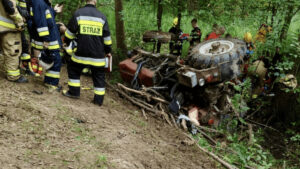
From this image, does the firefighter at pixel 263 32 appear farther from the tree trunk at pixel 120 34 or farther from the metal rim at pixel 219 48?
the tree trunk at pixel 120 34

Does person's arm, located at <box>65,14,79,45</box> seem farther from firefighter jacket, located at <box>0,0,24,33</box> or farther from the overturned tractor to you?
the overturned tractor

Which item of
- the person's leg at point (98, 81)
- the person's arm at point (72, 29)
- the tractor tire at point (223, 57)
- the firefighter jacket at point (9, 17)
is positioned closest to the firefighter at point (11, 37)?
the firefighter jacket at point (9, 17)

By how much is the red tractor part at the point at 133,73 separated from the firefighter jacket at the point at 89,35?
49.5 inches

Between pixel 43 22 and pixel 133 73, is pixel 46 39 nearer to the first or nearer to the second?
pixel 43 22

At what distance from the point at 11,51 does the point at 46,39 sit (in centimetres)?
61

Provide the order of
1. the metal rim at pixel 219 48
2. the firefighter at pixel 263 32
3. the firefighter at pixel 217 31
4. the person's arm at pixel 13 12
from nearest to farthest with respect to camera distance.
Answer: the person's arm at pixel 13 12 → the metal rim at pixel 219 48 → the firefighter at pixel 263 32 → the firefighter at pixel 217 31

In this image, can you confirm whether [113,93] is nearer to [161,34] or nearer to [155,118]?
[155,118]

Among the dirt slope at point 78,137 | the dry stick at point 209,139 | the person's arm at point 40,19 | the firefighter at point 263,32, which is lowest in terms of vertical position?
the dry stick at point 209,139

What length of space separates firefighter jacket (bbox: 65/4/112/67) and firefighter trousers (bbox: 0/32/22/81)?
888 millimetres

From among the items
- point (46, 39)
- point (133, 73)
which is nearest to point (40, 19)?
point (46, 39)

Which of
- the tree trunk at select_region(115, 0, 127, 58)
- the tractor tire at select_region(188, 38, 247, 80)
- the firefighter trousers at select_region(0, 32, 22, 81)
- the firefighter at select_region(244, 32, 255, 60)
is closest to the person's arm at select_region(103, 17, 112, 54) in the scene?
the firefighter trousers at select_region(0, 32, 22, 81)

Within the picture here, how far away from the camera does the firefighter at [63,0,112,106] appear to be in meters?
3.84

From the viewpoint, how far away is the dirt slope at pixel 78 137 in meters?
2.49

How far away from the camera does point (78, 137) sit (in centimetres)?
300
